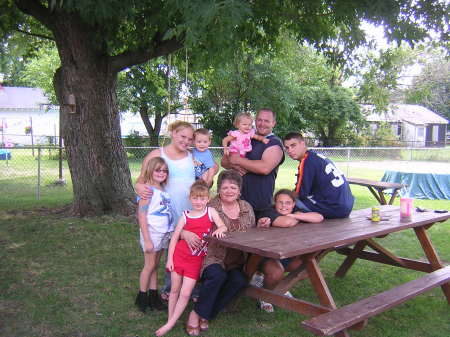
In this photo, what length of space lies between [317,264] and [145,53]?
485cm

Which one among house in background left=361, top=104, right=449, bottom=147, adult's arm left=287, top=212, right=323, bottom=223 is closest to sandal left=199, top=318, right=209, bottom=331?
adult's arm left=287, top=212, right=323, bottom=223

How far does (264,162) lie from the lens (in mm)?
3916

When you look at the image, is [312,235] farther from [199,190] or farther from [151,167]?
[151,167]

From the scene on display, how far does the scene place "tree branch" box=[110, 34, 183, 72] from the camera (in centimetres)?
703

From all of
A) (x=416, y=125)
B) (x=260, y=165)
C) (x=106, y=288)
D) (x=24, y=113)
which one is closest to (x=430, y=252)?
(x=260, y=165)

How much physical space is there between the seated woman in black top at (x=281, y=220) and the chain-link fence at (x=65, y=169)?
21.0 ft

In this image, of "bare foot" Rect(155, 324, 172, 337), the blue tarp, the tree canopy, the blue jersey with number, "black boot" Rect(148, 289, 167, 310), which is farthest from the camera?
the blue tarp

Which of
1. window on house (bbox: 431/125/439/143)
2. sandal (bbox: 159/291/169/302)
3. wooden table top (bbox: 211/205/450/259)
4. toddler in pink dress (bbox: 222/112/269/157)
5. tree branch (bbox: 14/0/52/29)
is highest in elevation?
tree branch (bbox: 14/0/52/29)

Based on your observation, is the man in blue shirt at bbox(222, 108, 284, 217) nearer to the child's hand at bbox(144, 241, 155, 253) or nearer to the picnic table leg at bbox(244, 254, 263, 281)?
the picnic table leg at bbox(244, 254, 263, 281)

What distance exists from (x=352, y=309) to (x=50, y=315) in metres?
2.47

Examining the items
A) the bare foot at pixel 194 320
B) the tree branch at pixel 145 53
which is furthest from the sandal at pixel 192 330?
the tree branch at pixel 145 53

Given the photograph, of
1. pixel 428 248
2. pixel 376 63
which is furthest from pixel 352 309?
pixel 376 63

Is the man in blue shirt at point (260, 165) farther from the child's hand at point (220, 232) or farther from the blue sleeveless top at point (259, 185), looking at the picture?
the child's hand at point (220, 232)

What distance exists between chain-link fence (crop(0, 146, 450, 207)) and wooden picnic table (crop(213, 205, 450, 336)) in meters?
6.65
